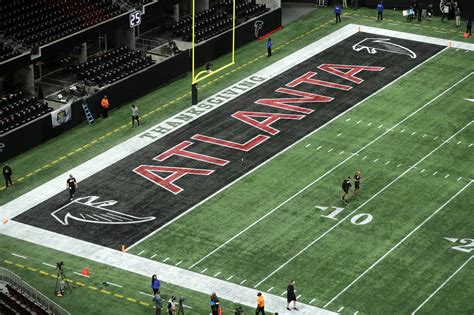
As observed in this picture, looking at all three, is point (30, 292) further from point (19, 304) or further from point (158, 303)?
point (158, 303)

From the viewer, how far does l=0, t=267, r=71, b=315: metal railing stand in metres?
46.4

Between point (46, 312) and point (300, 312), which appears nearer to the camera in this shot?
point (46, 312)

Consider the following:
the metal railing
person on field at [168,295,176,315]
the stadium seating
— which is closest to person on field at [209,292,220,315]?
person on field at [168,295,176,315]

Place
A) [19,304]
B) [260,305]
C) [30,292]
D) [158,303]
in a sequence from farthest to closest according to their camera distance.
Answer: [158,303] → [260,305] → [30,292] → [19,304]

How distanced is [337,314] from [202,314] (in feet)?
17.4

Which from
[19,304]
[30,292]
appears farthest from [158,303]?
[19,304]

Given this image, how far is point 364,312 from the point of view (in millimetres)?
49688

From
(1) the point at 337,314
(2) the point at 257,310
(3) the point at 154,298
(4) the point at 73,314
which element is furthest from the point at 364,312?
(4) the point at 73,314

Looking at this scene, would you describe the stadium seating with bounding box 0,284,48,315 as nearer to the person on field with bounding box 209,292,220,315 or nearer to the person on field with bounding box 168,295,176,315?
the person on field with bounding box 168,295,176,315

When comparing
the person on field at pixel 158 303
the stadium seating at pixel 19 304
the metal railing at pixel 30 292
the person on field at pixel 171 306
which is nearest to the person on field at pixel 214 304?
the person on field at pixel 171 306

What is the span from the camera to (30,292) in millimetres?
47656

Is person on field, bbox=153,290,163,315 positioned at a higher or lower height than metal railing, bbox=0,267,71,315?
lower

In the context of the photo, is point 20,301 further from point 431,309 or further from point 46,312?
point 431,309

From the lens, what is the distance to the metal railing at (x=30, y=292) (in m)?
46.4
